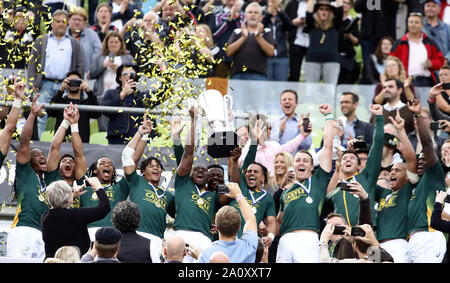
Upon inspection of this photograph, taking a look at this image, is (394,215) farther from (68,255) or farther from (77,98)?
(77,98)

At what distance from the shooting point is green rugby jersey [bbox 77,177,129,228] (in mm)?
10484

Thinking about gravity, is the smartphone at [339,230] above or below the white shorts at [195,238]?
above

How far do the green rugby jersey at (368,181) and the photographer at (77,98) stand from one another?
3.63 m

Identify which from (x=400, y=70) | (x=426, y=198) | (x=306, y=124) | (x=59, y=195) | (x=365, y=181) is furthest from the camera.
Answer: (x=400, y=70)

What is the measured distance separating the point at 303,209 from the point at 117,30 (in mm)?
5055

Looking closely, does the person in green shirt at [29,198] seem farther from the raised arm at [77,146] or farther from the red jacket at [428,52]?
the red jacket at [428,52]

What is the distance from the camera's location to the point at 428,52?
1416 centimetres

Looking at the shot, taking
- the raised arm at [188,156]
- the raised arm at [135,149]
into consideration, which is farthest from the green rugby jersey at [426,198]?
the raised arm at [135,149]

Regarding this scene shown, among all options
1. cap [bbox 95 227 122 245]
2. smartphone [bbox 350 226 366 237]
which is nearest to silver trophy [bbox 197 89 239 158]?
smartphone [bbox 350 226 366 237]

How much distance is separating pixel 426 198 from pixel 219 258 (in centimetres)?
350

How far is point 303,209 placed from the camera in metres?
10.3

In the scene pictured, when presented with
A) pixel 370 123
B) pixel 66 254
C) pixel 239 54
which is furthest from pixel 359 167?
pixel 66 254

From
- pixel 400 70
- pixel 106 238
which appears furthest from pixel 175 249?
pixel 400 70

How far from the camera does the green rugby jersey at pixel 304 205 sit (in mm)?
10344
